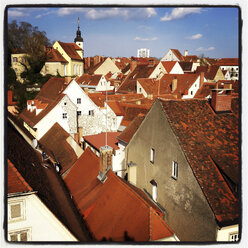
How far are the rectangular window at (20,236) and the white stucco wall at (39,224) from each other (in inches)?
1.4

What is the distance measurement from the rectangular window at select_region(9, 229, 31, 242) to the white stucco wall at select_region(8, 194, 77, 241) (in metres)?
0.04

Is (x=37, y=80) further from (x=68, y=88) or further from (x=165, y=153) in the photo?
(x=165, y=153)

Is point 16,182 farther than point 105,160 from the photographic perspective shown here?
No

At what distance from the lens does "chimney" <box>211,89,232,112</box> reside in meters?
6.57

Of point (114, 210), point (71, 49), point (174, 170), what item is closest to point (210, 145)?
point (174, 170)

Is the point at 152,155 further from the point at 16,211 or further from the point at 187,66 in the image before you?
the point at 187,66

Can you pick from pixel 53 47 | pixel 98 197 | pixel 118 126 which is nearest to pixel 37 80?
pixel 53 47

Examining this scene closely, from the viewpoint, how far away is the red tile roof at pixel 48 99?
51.1ft

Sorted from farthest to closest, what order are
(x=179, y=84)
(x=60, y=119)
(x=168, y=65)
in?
(x=168, y=65)
(x=179, y=84)
(x=60, y=119)

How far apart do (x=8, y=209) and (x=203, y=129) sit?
4.38 m

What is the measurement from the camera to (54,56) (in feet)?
103

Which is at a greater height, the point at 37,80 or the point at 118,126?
the point at 37,80

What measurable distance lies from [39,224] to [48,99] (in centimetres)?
1506

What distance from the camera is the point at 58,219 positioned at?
450cm
